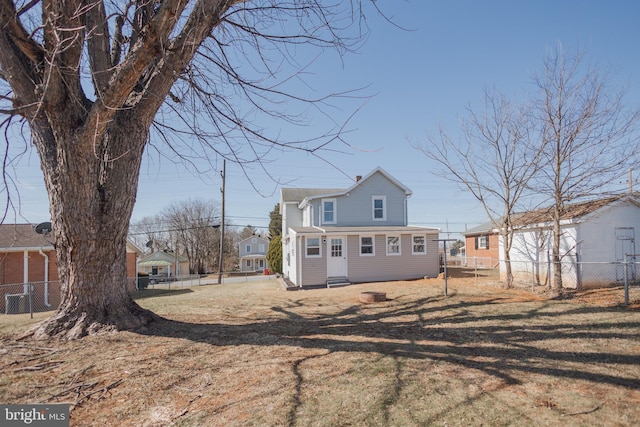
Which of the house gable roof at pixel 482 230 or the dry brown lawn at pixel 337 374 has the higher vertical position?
the house gable roof at pixel 482 230

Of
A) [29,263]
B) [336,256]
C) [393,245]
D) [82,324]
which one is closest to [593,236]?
[393,245]

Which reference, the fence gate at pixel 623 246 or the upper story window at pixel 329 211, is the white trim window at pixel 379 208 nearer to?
the upper story window at pixel 329 211

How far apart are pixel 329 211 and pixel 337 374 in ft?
51.8

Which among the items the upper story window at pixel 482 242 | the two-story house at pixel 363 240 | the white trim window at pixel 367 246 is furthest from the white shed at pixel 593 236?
the upper story window at pixel 482 242

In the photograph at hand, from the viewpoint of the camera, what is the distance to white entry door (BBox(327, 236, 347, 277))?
17.0 m

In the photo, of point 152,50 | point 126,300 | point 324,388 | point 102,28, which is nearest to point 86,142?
point 152,50

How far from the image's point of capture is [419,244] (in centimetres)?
1816

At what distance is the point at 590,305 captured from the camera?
9.23 metres

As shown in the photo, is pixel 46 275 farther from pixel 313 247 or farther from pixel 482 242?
pixel 482 242

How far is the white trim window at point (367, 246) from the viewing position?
689 inches

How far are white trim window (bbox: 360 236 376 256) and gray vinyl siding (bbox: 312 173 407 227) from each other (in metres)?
2.35

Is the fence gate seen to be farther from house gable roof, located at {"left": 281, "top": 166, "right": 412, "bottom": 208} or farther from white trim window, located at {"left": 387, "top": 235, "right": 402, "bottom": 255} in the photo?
house gable roof, located at {"left": 281, "top": 166, "right": 412, "bottom": 208}

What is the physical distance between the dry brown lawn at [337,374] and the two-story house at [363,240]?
9649 millimetres

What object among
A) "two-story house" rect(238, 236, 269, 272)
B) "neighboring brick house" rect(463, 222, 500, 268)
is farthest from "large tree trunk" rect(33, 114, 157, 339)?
"two-story house" rect(238, 236, 269, 272)
